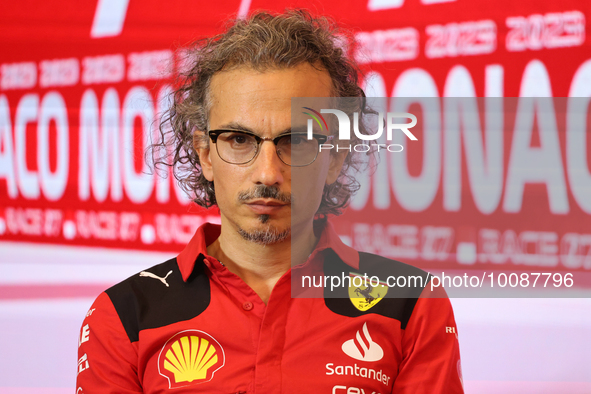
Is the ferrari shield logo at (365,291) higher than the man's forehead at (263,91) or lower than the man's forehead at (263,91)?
lower

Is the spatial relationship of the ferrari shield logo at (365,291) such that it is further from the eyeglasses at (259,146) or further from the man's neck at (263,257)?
the eyeglasses at (259,146)

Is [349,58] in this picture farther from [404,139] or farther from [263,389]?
[263,389]

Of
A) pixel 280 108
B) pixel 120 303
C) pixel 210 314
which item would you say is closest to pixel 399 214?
pixel 280 108

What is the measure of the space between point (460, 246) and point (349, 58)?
670mm

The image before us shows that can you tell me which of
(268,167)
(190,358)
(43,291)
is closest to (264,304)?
(190,358)

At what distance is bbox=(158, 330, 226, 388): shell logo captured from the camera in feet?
3.84

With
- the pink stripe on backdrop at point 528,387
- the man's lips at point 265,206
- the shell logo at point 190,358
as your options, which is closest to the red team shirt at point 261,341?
the shell logo at point 190,358

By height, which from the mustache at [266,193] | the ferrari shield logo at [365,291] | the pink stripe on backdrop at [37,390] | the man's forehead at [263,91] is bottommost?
the pink stripe on backdrop at [37,390]

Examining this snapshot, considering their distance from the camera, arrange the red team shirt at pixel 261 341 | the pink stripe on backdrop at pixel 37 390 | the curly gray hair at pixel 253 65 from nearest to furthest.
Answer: the red team shirt at pixel 261 341, the curly gray hair at pixel 253 65, the pink stripe on backdrop at pixel 37 390

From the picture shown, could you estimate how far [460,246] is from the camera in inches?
50.7

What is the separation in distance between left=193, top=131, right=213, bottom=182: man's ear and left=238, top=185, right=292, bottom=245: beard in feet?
0.72

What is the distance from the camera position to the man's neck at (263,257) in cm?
132

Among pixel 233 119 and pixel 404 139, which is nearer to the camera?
pixel 233 119

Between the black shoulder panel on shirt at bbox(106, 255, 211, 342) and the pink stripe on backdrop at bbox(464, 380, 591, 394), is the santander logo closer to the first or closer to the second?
the black shoulder panel on shirt at bbox(106, 255, 211, 342)
